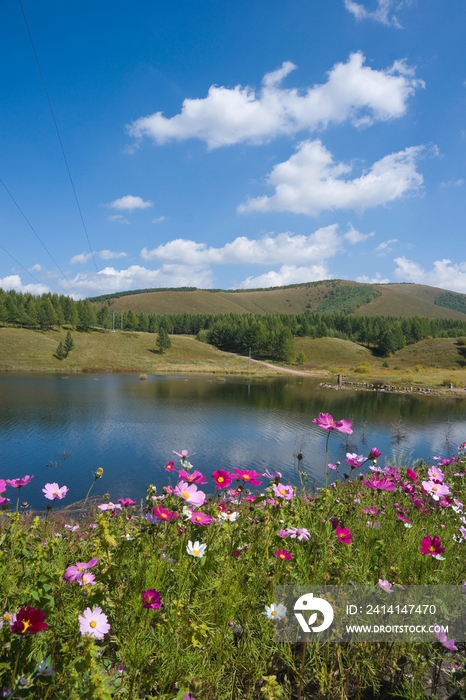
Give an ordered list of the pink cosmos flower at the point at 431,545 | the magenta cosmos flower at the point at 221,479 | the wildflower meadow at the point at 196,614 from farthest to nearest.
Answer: the magenta cosmos flower at the point at 221,479
the pink cosmos flower at the point at 431,545
the wildflower meadow at the point at 196,614

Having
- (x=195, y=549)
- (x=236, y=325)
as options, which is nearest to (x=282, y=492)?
(x=195, y=549)

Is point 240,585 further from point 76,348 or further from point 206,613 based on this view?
point 76,348

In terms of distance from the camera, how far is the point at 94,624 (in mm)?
1405

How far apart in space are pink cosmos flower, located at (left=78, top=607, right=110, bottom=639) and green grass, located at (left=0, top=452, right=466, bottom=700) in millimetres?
92

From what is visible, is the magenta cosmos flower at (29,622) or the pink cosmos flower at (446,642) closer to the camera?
the magenta cosmos flower at (29,622)

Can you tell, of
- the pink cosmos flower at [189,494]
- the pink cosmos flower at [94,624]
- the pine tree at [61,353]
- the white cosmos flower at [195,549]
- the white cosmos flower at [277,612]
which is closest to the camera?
the pink cosmos flower at [94,624]

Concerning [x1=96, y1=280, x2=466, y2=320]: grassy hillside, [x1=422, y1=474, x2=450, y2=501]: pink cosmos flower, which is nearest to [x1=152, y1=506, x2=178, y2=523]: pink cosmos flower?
[x1=422, y1=474, x2=450, y2=501]: pink cosmos flower

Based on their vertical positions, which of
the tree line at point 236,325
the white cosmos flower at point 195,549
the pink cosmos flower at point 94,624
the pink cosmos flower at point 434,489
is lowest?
the white cosmos flower at point 195,549

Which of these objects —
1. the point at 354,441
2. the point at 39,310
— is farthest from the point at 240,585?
the point at 39,310

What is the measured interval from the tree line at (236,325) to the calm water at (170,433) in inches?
1743

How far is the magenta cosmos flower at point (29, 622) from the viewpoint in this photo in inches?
46.4

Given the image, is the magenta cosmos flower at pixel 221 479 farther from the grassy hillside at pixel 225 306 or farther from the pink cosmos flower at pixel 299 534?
the grassy hillside at pixel 225 306

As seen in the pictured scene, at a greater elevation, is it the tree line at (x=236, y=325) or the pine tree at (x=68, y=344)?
the tree line at (x=236, y=325)

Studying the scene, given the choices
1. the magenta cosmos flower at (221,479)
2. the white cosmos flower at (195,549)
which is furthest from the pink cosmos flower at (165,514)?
the magenta cosmos flower at (221,479)
